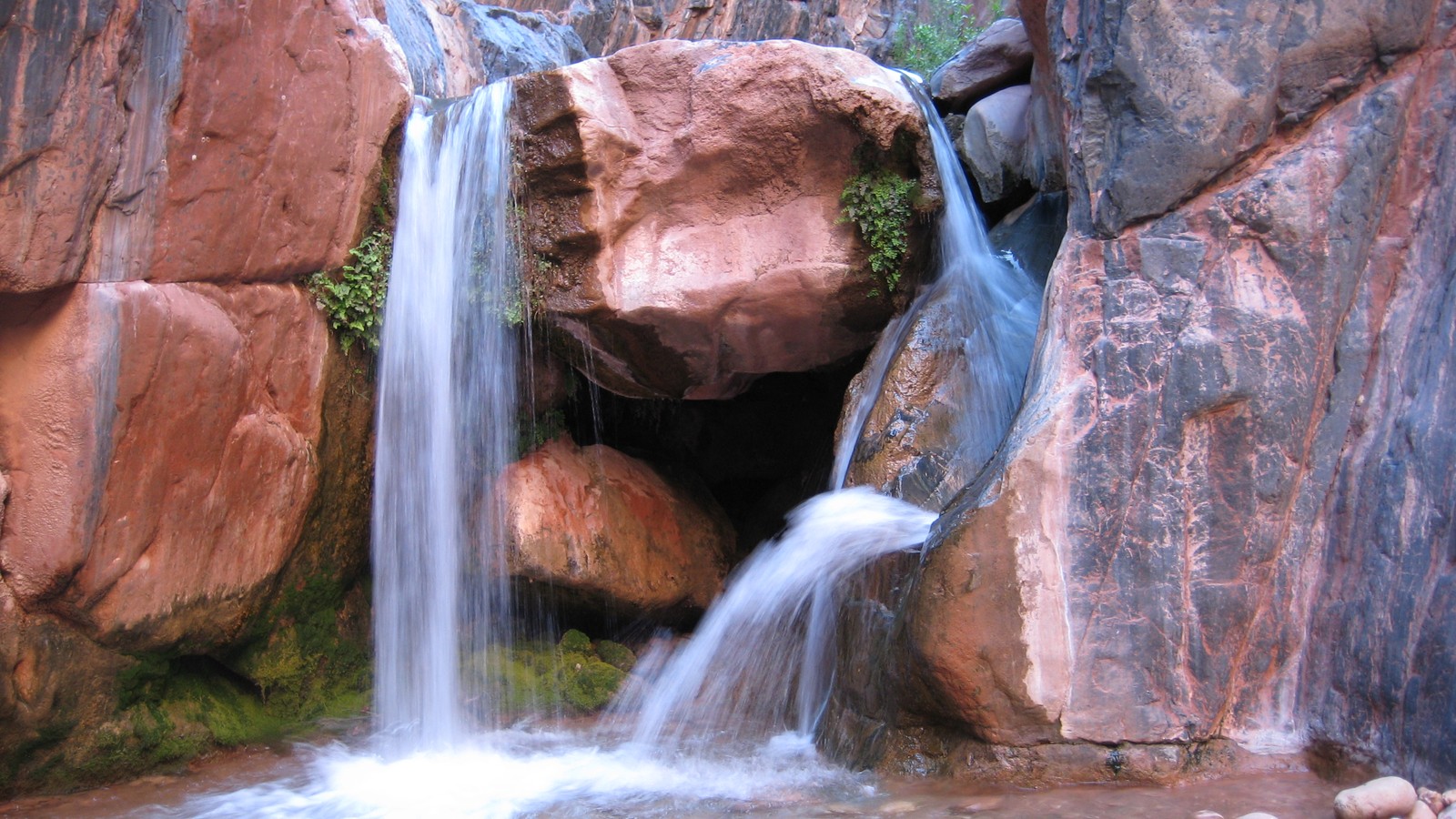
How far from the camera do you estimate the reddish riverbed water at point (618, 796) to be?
393cm

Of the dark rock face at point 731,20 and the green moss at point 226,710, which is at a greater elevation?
the dark rock face at point 731,20

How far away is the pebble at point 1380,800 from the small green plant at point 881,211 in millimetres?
3882

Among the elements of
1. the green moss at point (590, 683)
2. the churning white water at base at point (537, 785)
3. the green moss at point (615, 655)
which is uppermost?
the green moss at point (615, 655)

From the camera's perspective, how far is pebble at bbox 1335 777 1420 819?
342 cm

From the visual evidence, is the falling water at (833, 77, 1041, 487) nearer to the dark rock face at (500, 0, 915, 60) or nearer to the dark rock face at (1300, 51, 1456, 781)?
the dark rock face at (1300, 51, 1456, 781)

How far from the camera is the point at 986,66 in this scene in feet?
25.9

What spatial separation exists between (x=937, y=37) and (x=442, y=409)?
9.71 meters

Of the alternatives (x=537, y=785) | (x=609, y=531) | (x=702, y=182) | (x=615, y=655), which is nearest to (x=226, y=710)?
(x=537, y=785)

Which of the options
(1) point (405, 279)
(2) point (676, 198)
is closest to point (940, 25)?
(2) point (676, 198)

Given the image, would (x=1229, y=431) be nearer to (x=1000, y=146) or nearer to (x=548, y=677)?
(x=1000, y=146)

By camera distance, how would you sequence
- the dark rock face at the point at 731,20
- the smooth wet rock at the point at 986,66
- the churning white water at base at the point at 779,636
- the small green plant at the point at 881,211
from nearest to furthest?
the churning white water at base at the point at 779,636, the small green plant at the point at 881,211, the smooth wet rock at the point at 986,66, the dark rock face at the point at 731,20

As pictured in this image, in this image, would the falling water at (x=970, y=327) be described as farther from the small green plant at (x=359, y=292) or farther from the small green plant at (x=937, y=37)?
the small green plant at (x=937, y=37)

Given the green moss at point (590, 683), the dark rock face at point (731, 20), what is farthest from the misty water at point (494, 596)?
the dark rock face at point (731, 20)

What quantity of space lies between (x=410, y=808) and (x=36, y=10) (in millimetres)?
3872
